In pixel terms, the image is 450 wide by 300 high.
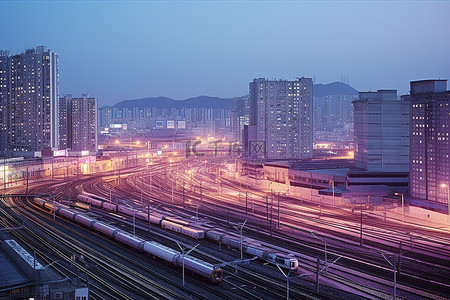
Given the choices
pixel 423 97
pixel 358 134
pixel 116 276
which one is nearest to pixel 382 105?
pixel 358 134

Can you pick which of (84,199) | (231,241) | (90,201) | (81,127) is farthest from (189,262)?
(81,127)

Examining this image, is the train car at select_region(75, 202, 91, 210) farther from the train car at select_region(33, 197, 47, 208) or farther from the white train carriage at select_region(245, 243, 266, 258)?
the white train carriage at select_region(245, 243, 266, 258)

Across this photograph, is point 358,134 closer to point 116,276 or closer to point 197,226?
point 197,226

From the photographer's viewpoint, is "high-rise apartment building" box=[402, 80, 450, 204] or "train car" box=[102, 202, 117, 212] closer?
"train car" box=[102, 202, 117, 212]

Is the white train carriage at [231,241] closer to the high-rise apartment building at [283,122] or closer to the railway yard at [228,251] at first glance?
the railway yard at [228,251]

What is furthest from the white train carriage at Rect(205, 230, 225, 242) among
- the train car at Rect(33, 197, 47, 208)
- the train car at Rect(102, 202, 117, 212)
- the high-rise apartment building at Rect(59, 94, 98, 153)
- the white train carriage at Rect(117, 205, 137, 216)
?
the high-rise apartment building at Rect(59, 94, 98, 153)

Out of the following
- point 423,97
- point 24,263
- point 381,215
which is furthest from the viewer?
point 423,97

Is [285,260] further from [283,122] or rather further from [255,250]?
[283,122]
